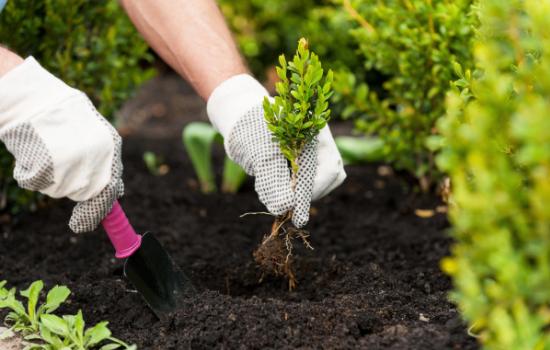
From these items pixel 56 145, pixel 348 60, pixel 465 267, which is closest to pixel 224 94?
pixel 56 145

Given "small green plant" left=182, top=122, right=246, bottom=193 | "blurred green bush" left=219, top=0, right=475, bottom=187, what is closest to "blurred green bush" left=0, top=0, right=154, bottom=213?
"small green plant" left=182, top=122, right=246, bottom=193

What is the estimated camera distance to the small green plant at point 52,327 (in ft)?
6.30

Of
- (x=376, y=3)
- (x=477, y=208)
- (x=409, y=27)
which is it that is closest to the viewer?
(x=477, y=208)

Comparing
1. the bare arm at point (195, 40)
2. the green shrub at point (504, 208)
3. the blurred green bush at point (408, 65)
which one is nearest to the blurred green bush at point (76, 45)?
the bare arm at point (195, 40)

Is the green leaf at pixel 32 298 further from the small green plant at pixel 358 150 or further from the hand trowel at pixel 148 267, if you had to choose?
the small green plant at pixel 358 150

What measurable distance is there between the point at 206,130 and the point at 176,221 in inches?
19.7

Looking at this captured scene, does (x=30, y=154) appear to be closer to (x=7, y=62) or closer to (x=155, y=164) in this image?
(x=7, y=62)

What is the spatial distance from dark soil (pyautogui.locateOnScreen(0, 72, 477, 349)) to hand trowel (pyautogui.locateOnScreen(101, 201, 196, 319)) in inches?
2.2

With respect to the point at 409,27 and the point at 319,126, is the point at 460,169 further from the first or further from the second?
the point at 409,27

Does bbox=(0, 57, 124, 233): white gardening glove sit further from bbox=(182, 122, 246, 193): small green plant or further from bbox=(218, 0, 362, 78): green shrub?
bbox=(218, 0, 362, 78): green shrub

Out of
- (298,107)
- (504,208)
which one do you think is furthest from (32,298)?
(504,208)

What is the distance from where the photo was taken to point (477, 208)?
1258 mm

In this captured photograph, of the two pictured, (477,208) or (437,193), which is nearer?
(477,208)

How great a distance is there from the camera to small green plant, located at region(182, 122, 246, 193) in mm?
3479
